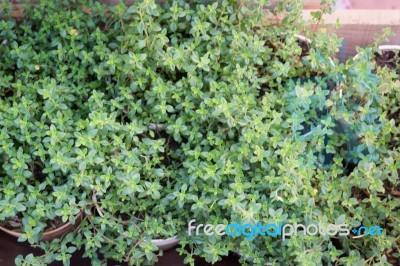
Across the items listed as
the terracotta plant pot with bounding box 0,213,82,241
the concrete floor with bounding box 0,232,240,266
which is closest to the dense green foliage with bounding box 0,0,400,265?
the terracotta plant pot with bounding box 0,213,82,241

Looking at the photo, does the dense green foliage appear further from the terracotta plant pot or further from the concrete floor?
the concrete floor

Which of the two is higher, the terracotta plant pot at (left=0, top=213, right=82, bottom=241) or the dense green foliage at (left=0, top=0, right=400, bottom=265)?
the dense green foliage at (left=0, top=0, right=400, bottom=265)

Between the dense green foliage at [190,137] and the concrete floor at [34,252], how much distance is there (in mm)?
217

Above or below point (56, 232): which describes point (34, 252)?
below

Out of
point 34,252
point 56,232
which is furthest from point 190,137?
point 34,252

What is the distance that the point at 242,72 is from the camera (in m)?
1.43

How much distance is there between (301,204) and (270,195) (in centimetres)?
9

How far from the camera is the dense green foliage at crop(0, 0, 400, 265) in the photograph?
1.34 meters

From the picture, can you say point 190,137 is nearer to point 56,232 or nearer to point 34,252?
point 56,232

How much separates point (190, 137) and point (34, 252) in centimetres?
66

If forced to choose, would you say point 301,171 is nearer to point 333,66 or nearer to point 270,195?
point 270,195

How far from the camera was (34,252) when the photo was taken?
168 centimetres

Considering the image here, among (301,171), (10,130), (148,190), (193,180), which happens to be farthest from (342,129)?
(10,130)

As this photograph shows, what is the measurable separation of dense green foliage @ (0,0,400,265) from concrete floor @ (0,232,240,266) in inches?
8.5
